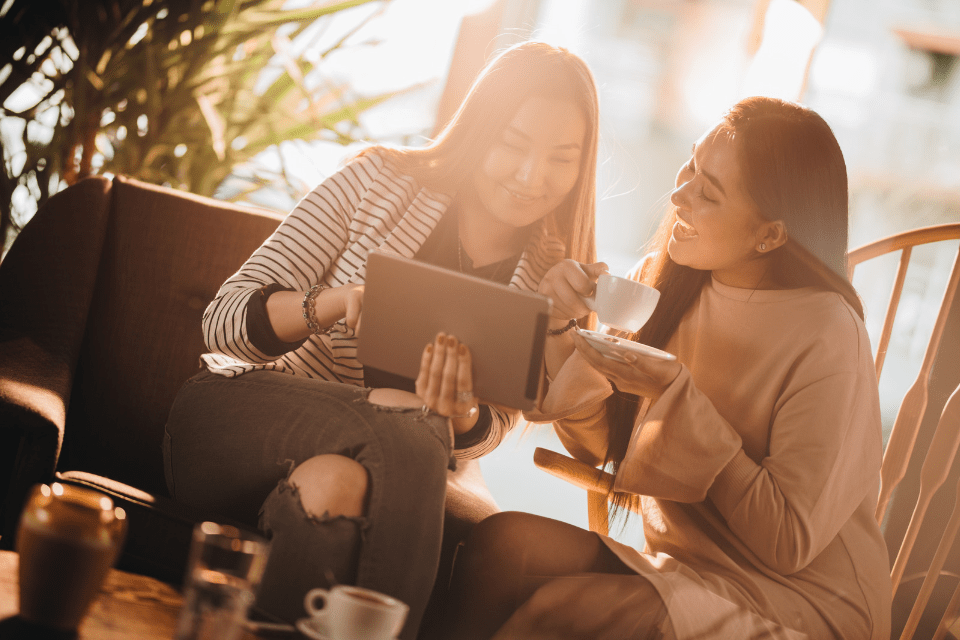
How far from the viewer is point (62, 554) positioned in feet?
1.80

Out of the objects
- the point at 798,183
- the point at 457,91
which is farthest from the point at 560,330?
the point at 457,91

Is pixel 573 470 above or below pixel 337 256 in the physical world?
below

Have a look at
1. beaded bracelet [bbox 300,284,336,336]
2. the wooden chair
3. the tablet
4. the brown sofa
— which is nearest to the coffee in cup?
the tablet

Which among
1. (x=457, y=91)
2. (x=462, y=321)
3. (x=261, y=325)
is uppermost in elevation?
(x=457, y=91)

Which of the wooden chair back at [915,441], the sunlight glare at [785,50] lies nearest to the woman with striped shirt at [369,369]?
the wooden chair back at [915,441]

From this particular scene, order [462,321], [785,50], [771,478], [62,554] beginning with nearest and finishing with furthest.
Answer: [62,554] → [462,321] → [771,478] → [785,50]

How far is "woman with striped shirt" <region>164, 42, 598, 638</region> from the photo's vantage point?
92 cm

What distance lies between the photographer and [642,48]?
254cm

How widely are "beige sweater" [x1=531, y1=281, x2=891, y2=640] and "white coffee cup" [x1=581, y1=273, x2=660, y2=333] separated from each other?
113 millimetres

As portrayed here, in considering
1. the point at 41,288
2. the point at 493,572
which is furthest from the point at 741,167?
the point at 41,288

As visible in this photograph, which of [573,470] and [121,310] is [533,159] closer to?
[573,470]

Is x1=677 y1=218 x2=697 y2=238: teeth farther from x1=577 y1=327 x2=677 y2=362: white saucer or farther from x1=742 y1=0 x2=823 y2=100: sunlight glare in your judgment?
x1=742 y1=0 x2=823 y2=100: sunlight glare

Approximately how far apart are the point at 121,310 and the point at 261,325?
472mm

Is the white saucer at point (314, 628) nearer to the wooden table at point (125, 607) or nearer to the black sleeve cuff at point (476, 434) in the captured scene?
the wooden table at point (125, 607)
